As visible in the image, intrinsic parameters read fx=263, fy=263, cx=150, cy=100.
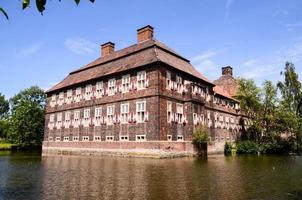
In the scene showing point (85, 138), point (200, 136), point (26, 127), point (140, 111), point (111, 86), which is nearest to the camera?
point (140, 111)

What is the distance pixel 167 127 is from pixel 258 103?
1698cm

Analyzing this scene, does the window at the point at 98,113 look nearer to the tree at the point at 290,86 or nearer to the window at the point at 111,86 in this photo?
the window at the point at 111,86

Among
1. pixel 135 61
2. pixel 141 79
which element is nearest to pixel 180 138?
pixel 141 79

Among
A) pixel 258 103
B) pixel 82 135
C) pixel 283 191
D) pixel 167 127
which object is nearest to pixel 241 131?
pixel 258 103

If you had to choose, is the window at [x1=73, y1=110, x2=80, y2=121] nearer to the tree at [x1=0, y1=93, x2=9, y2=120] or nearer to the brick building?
the brick building

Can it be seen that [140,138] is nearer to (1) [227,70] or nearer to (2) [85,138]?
(2) [85,138]

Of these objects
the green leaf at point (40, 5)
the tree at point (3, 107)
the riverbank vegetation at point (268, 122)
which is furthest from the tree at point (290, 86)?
the tree at point (3, 107)

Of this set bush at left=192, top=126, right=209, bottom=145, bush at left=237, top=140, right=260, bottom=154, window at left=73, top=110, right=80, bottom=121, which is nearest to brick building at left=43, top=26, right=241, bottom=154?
window at left=73, top=110, right=80, bottom=121

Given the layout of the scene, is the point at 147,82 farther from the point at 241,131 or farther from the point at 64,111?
the point at 241,131

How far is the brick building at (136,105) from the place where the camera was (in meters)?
28.6

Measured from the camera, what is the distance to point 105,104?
112 ft

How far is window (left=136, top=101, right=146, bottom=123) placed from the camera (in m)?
29.1

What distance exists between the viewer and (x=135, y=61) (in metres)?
31.9

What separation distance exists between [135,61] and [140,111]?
21.4ft
